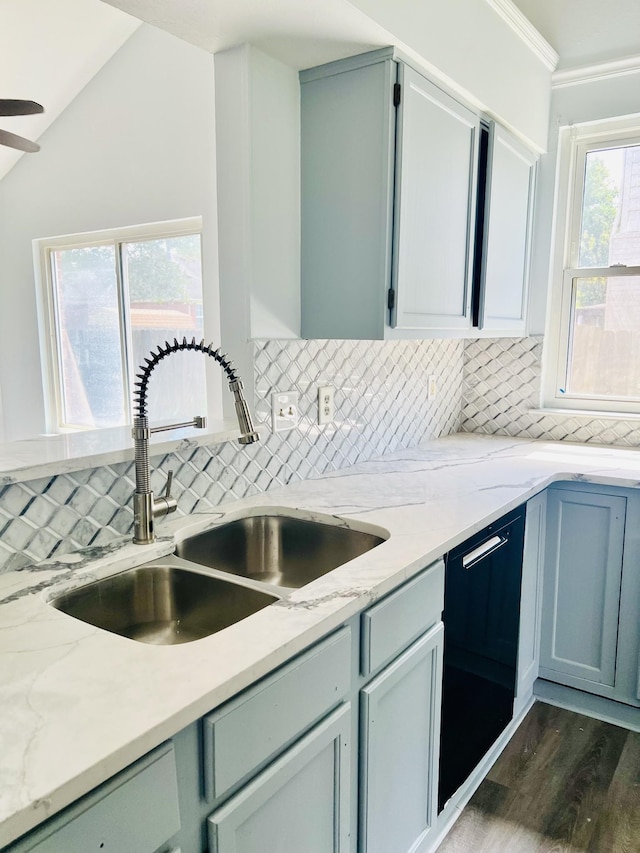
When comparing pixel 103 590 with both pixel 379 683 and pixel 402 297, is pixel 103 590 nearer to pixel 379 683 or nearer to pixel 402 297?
pixel 379 683

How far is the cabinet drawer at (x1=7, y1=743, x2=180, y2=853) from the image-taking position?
73cm

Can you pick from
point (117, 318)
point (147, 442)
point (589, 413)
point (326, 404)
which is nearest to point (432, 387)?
point (589, 413)

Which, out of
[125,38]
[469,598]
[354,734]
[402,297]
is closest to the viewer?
[354,734]

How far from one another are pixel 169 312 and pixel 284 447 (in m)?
2.43

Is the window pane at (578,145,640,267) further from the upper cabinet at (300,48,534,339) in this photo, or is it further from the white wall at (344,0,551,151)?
the upper cabinet at (300,48,534,339)

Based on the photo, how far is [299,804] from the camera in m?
1.14

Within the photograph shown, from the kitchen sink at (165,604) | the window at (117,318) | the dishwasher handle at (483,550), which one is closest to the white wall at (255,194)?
the kitchen sink at (165,604)

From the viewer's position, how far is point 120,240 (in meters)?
4.27

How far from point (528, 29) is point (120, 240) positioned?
2826mm

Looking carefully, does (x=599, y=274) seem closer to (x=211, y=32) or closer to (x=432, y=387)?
(x=432, y=387)

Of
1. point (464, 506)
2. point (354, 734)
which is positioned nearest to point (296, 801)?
point (354, 734)

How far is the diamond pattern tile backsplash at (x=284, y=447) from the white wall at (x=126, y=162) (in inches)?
56.7

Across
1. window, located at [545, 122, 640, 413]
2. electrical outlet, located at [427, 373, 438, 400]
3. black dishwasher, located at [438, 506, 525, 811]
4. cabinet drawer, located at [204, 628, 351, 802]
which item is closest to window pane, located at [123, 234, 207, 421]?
electrical outlet, located at [427, 373, 438, 400]

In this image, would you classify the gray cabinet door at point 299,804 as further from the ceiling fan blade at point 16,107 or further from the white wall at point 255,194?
the ceiling fan blade at point 16,107
